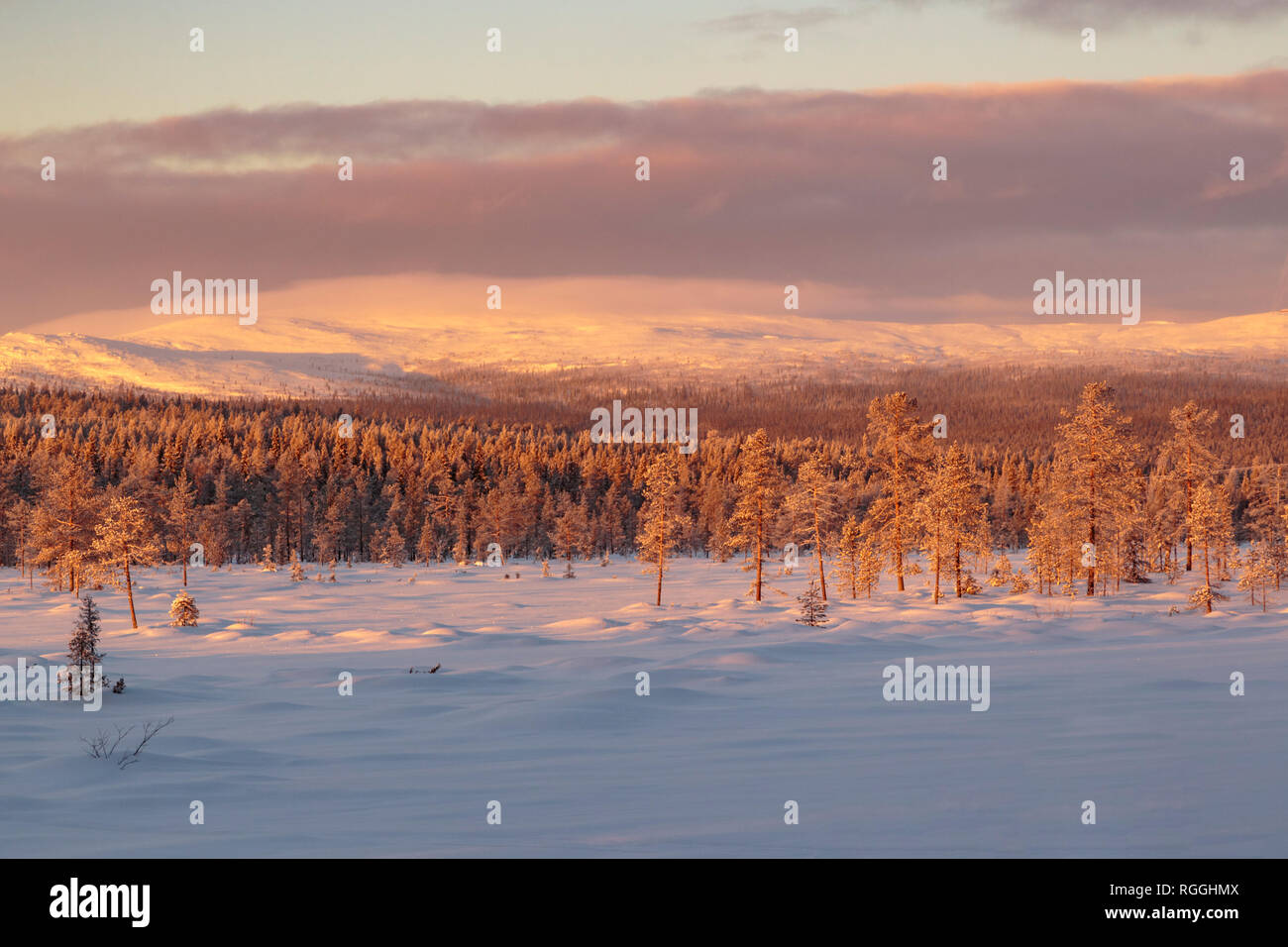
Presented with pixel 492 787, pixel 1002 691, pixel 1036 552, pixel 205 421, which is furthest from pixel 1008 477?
pixel 492 787

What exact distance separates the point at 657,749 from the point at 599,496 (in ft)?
375

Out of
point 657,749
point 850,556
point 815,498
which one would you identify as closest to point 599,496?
point 815,498

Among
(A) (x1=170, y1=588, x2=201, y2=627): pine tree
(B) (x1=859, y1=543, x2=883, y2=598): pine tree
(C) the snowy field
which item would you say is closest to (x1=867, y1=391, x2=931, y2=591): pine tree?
(B) (x1=859, y1=543, x2=883, y2=598): pine tree

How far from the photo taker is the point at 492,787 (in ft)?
38.9

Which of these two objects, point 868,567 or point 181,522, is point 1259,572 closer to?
point 868,567

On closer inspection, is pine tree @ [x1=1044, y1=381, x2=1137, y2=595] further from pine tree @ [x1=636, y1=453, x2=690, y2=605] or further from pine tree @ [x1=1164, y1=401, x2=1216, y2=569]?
pine tree @ [x1=636, y1=453, x2=690, y2=605]

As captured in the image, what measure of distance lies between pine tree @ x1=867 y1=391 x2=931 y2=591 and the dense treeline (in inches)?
4.0

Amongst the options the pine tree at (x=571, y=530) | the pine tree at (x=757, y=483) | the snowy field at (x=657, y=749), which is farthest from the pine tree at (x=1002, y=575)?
the pine tree at (x=571, y=530)

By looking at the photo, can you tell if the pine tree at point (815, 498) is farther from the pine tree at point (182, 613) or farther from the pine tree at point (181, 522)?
the pine tree at point (181, 522)

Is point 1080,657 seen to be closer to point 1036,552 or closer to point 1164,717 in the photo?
point 1164,717

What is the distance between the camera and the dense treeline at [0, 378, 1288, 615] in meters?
44.2

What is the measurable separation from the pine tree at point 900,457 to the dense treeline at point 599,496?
4.0 inches

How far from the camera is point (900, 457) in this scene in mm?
48312
